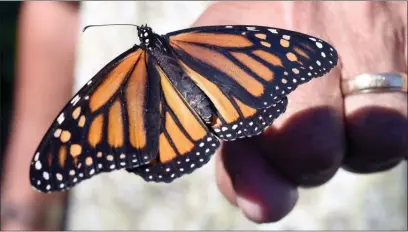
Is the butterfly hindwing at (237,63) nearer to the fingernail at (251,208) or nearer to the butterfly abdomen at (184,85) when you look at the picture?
the butterfly abdomen at (184,85)

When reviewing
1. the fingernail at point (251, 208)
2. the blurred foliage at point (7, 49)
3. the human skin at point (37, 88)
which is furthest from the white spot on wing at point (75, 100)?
the blurred foliage at point (7, 49)

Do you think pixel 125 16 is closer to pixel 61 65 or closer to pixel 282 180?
pixel 61 65

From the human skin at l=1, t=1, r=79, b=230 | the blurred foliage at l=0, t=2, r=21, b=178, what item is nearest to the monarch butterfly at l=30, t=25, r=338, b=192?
the human skin at l=1, t=1, r=79, b=230

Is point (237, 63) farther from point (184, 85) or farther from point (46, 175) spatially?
point (46, 175)

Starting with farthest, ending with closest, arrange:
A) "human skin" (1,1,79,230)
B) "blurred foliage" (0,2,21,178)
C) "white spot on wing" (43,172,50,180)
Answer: "blurred foliage" (0,2,21,178) → "human skin" (1,1,79,230) → "white spot on wing" (43,172,50,180)

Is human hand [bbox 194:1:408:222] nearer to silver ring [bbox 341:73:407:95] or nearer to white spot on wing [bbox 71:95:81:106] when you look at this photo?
silver ring [bbox 341:73:407:95]

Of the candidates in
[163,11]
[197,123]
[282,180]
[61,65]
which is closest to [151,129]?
[197,123]
